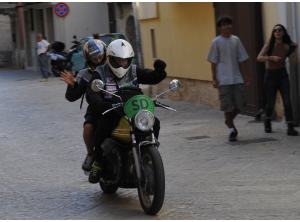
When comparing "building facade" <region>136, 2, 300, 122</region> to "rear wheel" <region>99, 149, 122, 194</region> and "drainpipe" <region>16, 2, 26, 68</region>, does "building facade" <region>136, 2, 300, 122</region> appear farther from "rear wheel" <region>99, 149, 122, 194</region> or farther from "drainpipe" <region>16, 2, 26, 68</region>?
"drainpipe" <region>16, 2, 26, 68</region>

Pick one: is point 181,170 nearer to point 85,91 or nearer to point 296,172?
point 296,172

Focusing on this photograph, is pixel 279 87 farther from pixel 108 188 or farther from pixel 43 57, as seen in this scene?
pixel 43 57

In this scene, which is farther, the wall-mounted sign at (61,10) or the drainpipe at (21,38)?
the drainpipe at (21,38)

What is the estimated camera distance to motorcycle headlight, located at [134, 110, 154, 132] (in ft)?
21.2

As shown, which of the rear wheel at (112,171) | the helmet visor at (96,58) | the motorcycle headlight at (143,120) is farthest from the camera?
the helmet visor at (96,58)

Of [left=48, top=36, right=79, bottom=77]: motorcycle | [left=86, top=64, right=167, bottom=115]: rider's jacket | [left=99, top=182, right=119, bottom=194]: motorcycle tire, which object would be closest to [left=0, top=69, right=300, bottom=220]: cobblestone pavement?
[left=99, top=182, right=119, bottom=194]: motorcycle tire

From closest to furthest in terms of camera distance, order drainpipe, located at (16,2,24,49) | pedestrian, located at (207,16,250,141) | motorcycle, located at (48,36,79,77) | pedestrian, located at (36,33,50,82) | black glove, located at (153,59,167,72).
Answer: black glove, located at (153,59,167,72) < pedestrian, located at (207,16,250,141) < motorcycle, located at (48,36,79,77) < pedestrian, located at (36,33,50,82) < drainpipe, located at (16,2,24,49)

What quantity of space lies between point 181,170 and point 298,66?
133 inches

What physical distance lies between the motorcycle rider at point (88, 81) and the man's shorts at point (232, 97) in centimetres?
342

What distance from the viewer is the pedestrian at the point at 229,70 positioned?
1041 centimetres

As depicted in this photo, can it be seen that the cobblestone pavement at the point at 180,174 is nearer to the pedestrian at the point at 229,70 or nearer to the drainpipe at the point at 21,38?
the pedestrian at the point at 229,70

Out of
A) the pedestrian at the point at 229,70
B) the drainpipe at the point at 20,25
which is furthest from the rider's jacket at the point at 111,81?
the drainpipe at the point at 20,25

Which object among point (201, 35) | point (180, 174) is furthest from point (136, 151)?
point (201, 35)

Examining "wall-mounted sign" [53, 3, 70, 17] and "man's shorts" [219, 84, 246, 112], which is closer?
"man's shorts" [219, 84, 246, 112]
